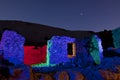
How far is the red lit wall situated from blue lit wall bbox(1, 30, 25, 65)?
5755 millimetres

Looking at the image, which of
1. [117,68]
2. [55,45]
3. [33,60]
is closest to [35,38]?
[33,60]

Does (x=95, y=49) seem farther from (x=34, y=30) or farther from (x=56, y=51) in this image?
(x=34, y=30)

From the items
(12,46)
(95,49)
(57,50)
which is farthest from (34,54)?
(12,46)

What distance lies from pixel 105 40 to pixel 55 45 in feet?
53.9

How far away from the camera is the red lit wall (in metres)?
21.7

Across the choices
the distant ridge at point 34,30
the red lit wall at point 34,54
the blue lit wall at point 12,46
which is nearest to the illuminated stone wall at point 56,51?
the blue lit wall at point 12,46

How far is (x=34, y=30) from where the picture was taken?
35.1 metres

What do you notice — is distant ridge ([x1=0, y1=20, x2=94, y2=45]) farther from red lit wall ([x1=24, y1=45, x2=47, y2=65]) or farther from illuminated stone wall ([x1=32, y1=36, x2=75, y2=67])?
illuminated stone wall ([x1=32, y1=36, x2=75, y2=67])

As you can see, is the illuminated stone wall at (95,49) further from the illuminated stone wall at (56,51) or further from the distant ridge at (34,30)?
the distant ridge at (34,30)

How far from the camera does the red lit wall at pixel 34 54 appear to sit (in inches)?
855

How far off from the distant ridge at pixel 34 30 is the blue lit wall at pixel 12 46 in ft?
45.7

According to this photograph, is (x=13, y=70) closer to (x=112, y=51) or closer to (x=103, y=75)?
(x=103, y=75)

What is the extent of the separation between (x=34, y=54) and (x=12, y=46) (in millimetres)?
7110

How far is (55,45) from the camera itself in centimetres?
1750
